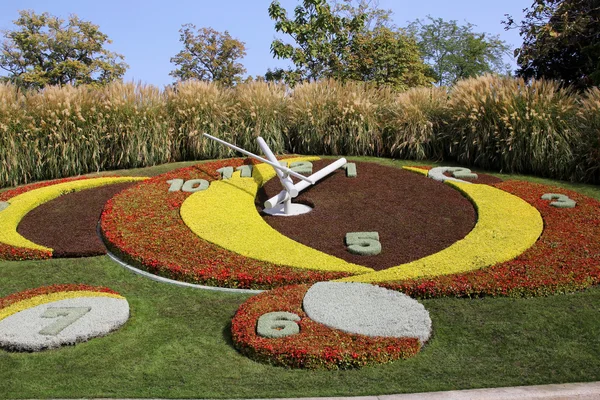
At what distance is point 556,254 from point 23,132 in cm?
1146

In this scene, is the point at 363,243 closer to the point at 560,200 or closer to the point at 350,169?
the point at 350,169

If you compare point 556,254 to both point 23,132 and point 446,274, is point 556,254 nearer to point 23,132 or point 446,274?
point 446,274

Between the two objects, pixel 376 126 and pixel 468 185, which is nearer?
pixel 468 185

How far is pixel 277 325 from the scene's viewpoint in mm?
6422

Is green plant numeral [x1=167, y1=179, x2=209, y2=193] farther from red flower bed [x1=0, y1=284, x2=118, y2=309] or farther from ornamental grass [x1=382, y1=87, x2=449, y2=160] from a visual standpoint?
ornamental grass [x1=382, y1=87, x2=449, y2=160]

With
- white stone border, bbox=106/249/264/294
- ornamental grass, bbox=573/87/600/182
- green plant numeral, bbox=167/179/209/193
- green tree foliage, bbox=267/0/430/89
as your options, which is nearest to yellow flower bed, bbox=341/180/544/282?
white stone border, bbox=106/249/264/294

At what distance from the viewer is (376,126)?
14680mm

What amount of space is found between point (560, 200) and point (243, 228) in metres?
5.74

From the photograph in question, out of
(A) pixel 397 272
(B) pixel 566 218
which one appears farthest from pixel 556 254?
(A) pixel 397 272

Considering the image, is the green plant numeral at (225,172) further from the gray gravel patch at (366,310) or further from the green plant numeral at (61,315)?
the green plant numeral at (61,315)

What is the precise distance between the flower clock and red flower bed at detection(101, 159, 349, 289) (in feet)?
0.07

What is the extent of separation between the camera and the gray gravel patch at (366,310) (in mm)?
6332

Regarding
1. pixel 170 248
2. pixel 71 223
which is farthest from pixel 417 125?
pixel 71 223

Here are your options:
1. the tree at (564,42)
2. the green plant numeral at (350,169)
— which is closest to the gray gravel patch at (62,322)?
the green plant numeral at (350,169)
